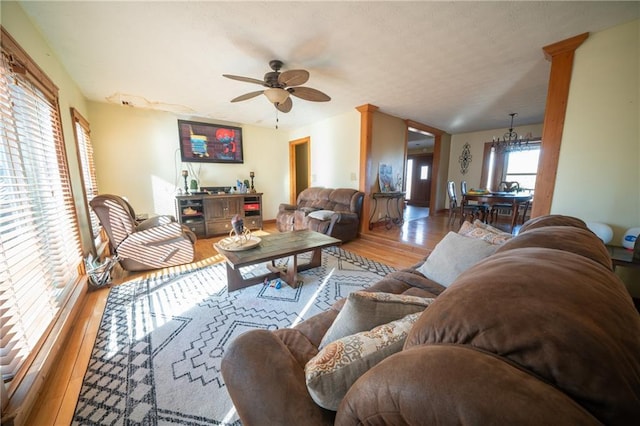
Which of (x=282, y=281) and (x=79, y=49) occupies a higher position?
(x=79, y=49)

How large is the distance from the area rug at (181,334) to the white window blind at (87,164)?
1.57 meters

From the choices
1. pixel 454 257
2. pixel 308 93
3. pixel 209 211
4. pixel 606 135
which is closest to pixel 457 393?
pixel 454 257

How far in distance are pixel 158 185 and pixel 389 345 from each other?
5.00 m

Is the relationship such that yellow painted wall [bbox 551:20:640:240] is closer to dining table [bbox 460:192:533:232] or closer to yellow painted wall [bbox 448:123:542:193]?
dining table [bbox 460:192:533:232]

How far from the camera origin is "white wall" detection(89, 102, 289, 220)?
377 centimetres

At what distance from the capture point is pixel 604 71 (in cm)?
192

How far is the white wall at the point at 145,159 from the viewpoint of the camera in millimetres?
3766

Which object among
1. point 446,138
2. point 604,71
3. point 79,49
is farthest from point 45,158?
point 446,138

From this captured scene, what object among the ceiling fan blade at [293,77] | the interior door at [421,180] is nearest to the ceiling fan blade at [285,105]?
the ceiling fan blade at [293,77]

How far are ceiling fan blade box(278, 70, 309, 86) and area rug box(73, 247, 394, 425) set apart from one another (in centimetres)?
216

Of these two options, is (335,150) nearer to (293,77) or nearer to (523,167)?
(293,77)

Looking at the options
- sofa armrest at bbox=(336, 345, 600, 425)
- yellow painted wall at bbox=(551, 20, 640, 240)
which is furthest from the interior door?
sofa armrest at bbox=(336, 345, 600, 425)

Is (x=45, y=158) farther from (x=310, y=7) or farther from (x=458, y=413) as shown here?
(x=458, y=413)

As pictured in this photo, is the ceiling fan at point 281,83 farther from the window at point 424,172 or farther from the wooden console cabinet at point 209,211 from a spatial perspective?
the window at point 424,172
